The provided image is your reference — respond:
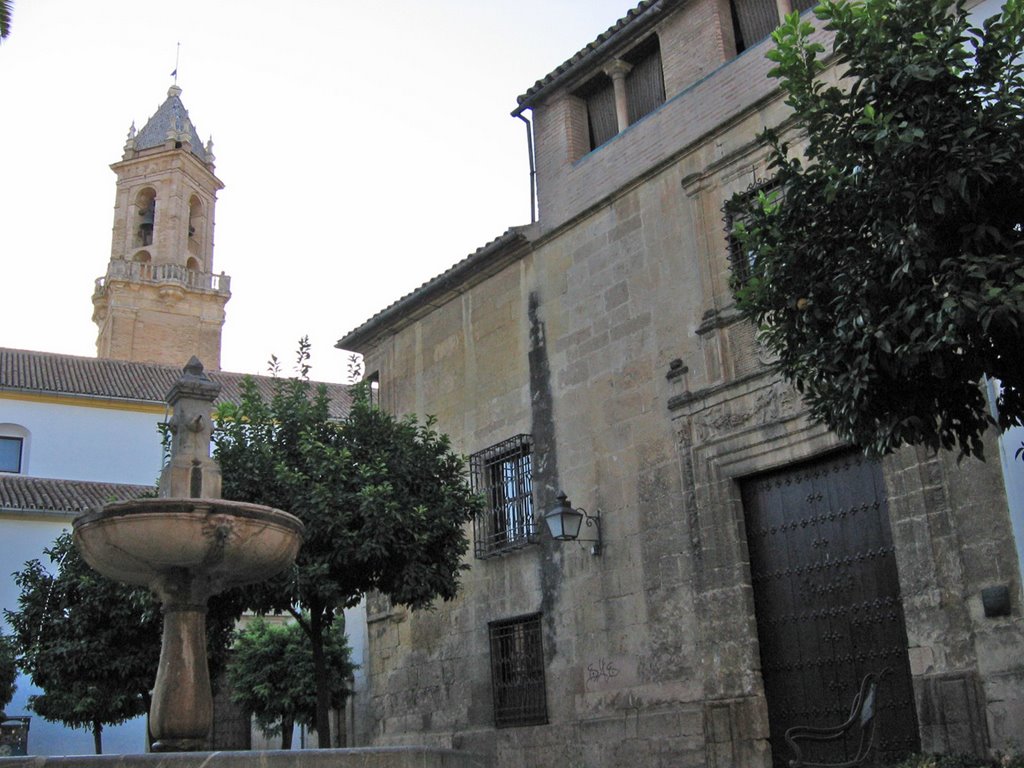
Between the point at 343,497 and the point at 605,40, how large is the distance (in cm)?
622

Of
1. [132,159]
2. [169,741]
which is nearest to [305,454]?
[169,741]

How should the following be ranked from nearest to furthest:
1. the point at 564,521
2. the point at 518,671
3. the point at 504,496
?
the point at 564,521, the point at 518,671, the point at 504,496

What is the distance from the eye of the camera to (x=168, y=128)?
48.4 m

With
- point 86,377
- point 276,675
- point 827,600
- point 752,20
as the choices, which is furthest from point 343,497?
point 86,377

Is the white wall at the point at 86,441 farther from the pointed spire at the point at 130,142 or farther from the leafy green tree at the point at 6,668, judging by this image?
the pointed spire at the point at 130,142

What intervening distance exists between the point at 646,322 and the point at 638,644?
3.41 m

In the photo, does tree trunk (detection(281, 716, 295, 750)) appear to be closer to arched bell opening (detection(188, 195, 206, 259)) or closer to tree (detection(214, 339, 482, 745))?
tree (detection(214, 339, 482, 745))

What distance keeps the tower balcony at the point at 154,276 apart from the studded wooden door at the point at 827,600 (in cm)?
3794

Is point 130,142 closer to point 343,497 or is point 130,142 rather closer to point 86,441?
point 86,441

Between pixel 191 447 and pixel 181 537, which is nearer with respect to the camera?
pixel 181 537

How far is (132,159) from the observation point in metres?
47.0

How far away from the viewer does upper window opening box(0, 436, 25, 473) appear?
26.4 m

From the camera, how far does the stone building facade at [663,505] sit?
905 centimetres

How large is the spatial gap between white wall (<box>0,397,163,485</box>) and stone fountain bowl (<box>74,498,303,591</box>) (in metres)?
20.2
